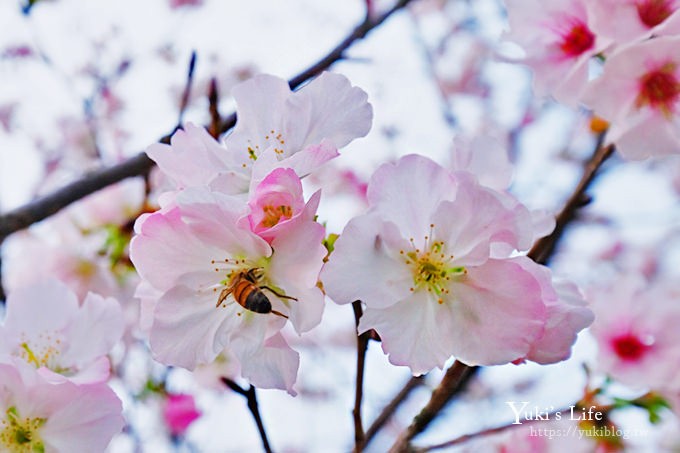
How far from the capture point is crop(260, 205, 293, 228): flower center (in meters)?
0.73

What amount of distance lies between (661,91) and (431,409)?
2.14 ft

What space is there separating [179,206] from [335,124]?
22 centimetres

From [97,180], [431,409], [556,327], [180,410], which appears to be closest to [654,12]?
Result: [556,327]

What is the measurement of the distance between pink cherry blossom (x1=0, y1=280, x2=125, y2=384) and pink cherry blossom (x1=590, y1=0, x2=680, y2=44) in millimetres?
809

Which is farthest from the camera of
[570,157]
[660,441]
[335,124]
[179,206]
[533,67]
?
[570,157]

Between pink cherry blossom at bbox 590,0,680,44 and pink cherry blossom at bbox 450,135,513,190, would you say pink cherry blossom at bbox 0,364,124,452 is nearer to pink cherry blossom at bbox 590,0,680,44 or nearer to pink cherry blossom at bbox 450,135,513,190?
pink cherry blossom at bbox 450,135,513,190

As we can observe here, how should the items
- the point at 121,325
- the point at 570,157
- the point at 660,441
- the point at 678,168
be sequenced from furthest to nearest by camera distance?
the point at 678,168, the point at 570,157, the point at 660,441, the point at 121,325

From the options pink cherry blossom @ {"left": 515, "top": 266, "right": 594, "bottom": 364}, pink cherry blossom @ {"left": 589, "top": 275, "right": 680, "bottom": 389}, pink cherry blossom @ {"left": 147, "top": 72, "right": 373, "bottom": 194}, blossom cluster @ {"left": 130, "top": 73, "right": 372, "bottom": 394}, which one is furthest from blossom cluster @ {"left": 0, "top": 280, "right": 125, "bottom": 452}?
pink cherry blossom @ {"left": 589, "top": 275, "right": 680, "bottom": 389}

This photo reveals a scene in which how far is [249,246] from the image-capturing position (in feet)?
2.46

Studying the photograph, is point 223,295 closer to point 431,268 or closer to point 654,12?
point 431,268

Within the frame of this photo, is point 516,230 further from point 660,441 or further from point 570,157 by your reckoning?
point 570,157

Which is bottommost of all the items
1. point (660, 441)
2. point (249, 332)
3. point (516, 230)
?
point (660, 441)

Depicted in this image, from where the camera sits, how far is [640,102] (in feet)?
3.72

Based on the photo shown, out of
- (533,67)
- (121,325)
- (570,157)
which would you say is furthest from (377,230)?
(570,157)
